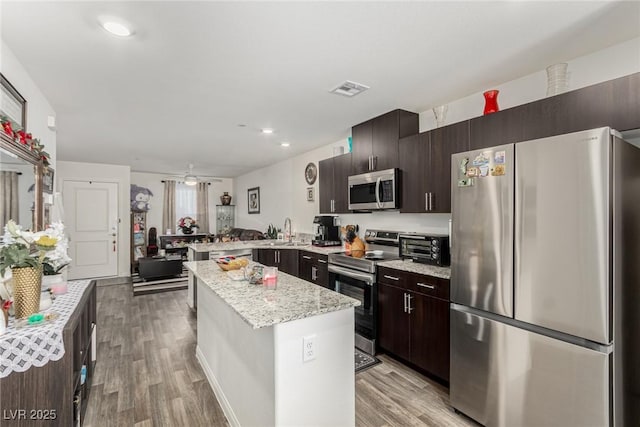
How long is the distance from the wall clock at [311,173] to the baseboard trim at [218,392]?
314 cm

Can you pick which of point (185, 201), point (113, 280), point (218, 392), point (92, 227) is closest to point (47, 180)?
point (218, 392)

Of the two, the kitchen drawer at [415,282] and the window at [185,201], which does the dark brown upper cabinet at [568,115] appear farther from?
the window at [185,201]

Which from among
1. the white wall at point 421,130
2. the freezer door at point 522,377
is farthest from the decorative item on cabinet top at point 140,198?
the freezer door at point 522,377


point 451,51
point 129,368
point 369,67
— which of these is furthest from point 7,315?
point 451,51

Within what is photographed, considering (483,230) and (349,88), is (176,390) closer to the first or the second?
(483,230)

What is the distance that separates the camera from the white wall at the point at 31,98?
1.97 meters

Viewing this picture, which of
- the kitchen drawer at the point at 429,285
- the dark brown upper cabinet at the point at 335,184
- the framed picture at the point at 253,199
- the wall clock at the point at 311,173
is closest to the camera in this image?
the kitchen drawer at the point at 429,285

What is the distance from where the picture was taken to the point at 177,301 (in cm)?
492

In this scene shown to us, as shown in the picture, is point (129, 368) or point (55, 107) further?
point (55, 107)

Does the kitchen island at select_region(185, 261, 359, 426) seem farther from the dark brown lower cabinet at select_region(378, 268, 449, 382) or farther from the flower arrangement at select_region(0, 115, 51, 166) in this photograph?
the flower arrangement at select_region(0, 115, 51, 166)

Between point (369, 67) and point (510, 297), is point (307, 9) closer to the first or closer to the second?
point (369, 67)

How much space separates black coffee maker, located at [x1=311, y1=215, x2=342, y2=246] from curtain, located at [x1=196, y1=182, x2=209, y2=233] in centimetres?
511

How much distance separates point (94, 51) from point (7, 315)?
1659mm

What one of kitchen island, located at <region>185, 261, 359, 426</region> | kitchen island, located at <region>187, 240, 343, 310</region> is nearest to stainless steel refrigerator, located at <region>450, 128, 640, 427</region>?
kitchen island, located at <region>185, 261, 359, 426</region>
